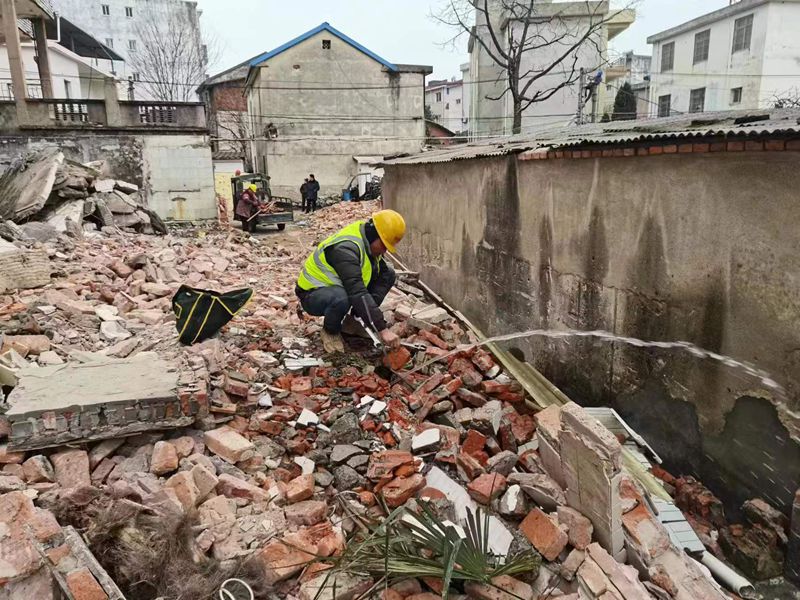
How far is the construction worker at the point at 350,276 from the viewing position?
4609 mm

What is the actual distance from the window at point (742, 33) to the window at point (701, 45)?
1599 mm

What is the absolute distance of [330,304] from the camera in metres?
4.86

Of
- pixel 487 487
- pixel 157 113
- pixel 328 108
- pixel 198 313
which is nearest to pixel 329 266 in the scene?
pixel 198 313

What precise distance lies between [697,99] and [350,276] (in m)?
31.8

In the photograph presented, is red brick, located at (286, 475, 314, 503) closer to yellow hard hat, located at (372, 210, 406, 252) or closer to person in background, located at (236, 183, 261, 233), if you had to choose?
yellow hard hat, located at (372, 210, 406, 252)

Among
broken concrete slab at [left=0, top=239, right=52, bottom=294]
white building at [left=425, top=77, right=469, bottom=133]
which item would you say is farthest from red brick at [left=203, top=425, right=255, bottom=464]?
white building at [left=425, top=77, right=469, bottom=133]

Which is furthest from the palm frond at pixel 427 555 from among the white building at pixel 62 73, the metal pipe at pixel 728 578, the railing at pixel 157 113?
the white building at pixel 62 73

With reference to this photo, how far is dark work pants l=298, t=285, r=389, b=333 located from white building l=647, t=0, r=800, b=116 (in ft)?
82.4

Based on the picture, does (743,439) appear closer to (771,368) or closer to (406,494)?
(771,368)

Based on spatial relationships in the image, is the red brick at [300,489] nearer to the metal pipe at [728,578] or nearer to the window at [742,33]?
the metal pipe at [728,578]

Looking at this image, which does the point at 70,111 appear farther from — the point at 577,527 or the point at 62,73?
the point at 577,527

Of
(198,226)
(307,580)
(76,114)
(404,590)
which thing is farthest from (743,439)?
(76,114)

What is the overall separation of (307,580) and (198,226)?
15711 millimetres

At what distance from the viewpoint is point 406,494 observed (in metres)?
3.29
